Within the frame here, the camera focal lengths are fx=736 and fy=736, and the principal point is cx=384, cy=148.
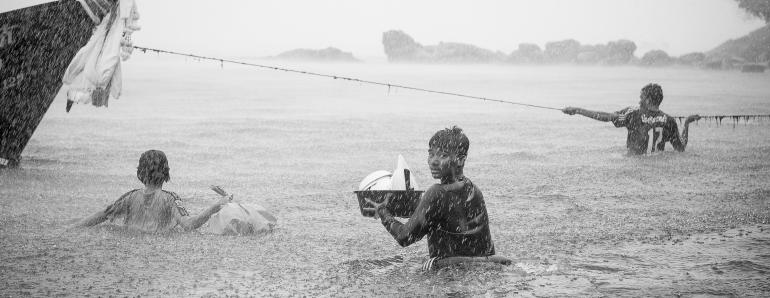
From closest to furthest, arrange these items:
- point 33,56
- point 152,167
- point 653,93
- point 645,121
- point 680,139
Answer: point 152,167, point 33,56, point 653,93, point 645,121, point 680,139

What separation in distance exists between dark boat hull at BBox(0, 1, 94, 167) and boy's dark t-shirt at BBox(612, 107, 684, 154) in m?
9.53

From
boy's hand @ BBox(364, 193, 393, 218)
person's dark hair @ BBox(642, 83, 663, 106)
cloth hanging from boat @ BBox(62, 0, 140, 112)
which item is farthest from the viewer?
person's dark hair @ BBox(642, 83, 663, 106)

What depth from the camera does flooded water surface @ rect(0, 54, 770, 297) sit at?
6.11m

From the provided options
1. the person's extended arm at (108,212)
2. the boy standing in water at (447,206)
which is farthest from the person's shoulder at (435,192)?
the person's extended arm at (108,212)

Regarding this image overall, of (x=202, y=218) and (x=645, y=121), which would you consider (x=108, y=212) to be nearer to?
(x=202, y=218)

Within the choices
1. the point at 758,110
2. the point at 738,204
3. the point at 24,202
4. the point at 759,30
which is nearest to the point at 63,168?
the point at 24,202

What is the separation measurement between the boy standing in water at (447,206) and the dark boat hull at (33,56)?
6.19 m

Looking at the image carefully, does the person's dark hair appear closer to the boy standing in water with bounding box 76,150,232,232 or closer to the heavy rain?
the heavy rain

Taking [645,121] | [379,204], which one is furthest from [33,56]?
[645,121]

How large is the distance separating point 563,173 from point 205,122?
11.9 m

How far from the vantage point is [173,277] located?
20.4 feet

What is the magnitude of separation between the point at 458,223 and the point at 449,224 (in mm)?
74

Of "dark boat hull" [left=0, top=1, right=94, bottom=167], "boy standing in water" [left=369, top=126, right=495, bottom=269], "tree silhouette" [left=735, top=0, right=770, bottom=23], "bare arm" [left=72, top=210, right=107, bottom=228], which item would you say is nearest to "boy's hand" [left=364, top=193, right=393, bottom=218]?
"boy standing in water" [left=369, top=126, right=495, bottom=269]

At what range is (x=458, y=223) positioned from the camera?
19.3 ft
